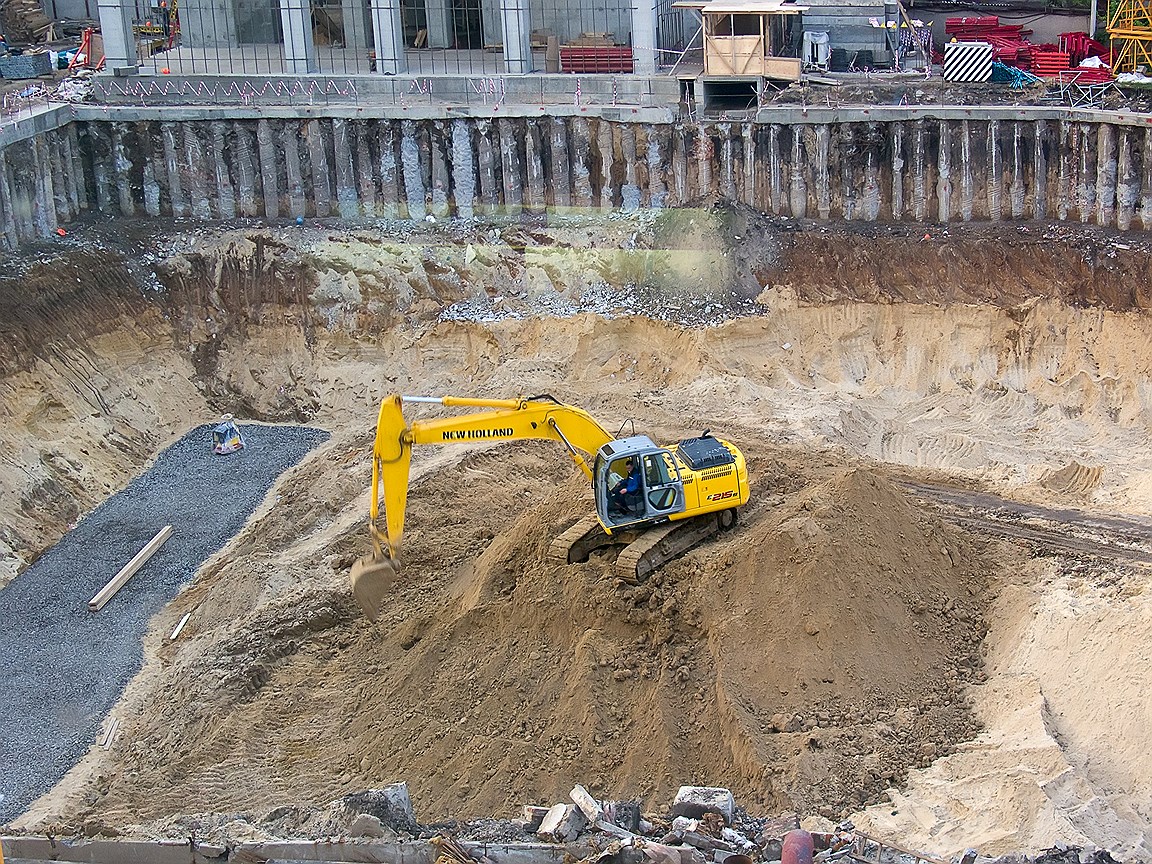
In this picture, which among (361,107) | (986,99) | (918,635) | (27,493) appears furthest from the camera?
(361,107)

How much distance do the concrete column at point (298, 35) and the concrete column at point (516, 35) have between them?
14.6 ft

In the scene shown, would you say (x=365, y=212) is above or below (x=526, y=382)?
above

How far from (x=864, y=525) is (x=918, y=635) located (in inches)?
58.9

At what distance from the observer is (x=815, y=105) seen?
29.4 meters

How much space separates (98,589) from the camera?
21266mm

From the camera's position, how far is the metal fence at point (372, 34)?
3409cm

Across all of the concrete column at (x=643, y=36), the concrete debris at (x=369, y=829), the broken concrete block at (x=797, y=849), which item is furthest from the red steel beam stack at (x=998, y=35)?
the concrete debris at (x=369, y=829)

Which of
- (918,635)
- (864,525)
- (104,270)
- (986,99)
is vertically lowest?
(918,635)

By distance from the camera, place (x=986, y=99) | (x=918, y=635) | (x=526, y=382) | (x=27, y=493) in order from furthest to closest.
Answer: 1. (x=986, y=99)
2. (x=526, y=382)
3. (x=27, y=493)
4. (x=918, y=635)

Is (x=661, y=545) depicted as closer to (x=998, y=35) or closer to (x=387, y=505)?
(x=387, y=505)

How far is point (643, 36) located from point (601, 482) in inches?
658

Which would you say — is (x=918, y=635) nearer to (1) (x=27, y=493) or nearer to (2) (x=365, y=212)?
(1) (x=27, y=493)

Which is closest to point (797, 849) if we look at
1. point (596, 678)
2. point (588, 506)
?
point (596, 678)

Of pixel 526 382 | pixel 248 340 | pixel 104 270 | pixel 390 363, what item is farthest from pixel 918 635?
pixel 104 270
